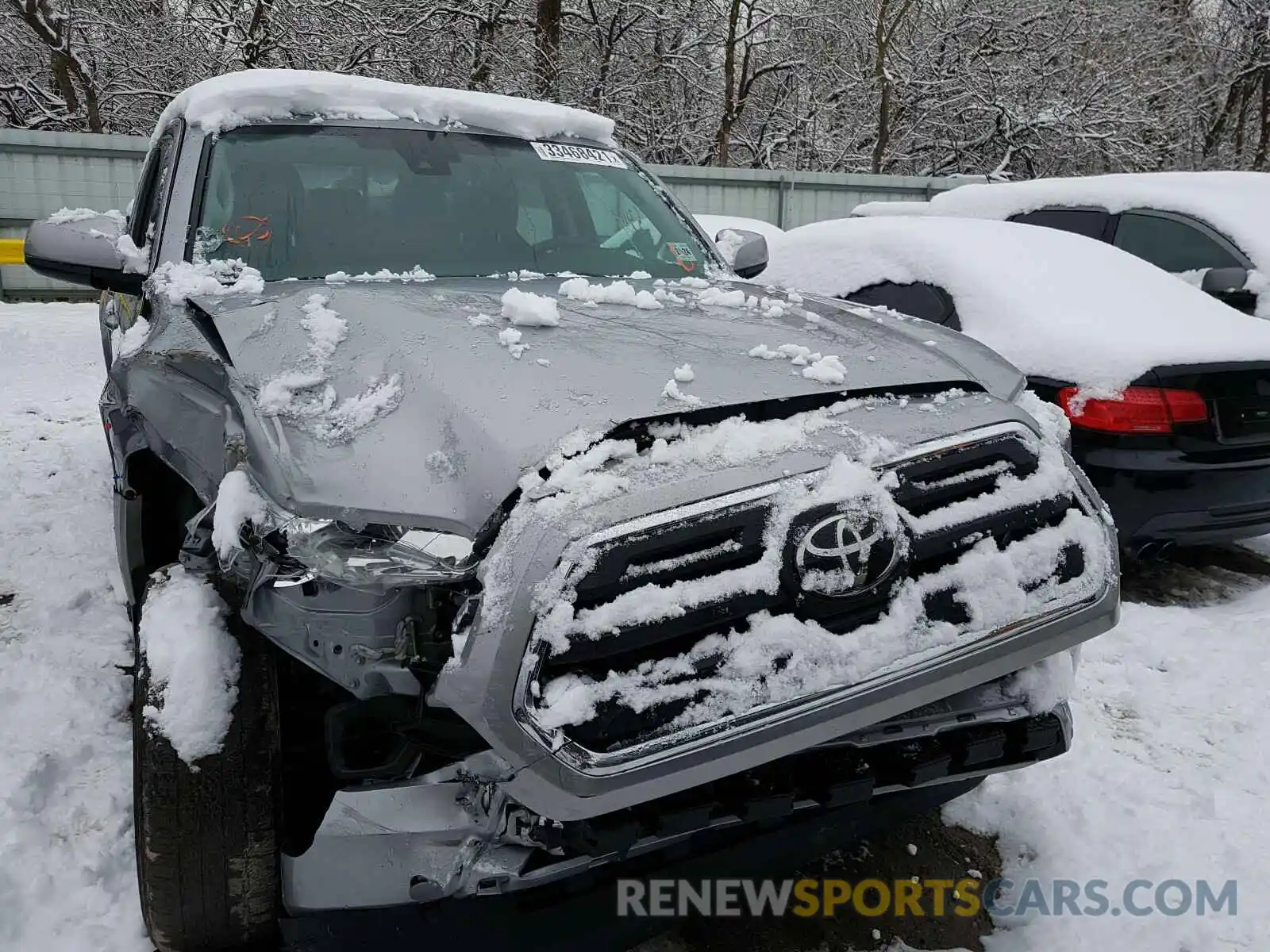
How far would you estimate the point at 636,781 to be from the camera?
4.98 ft

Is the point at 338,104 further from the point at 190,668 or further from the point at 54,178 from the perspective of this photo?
the point at 54,178

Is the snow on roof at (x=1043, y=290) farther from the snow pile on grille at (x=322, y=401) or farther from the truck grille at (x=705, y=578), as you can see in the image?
the snow pile on grille at (x=322, y=401)

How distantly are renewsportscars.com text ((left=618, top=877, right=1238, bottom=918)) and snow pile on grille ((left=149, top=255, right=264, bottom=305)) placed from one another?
201 cm

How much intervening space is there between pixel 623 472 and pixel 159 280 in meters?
1.76

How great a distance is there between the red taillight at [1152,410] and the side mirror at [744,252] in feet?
4.93

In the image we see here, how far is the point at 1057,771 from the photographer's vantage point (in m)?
2.86

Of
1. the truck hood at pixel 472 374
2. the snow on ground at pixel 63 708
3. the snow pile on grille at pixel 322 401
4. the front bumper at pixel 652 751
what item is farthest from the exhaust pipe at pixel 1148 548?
the snow on ground at pixel 63 708

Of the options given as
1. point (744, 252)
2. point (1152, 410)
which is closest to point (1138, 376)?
point (1152, 410)

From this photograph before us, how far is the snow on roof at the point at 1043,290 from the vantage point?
12.9ft

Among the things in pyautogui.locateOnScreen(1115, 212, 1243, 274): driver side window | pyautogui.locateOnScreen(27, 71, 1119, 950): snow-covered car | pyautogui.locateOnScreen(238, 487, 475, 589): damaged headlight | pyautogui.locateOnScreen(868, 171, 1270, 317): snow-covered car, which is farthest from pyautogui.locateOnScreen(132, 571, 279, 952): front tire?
pyautogui.locateOnScreen(1115, 212, 1243, 274): driver side window

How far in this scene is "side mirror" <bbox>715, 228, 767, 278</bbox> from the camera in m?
3.61

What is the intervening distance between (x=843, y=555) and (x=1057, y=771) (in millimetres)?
1661

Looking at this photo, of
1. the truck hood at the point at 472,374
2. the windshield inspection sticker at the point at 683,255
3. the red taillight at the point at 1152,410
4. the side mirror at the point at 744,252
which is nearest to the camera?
the truck hood at the point at 472,374

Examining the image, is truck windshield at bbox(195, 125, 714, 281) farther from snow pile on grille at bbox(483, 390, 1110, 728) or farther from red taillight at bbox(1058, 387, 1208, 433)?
red taillight at bbox(1058, 387, 1208, 433)
